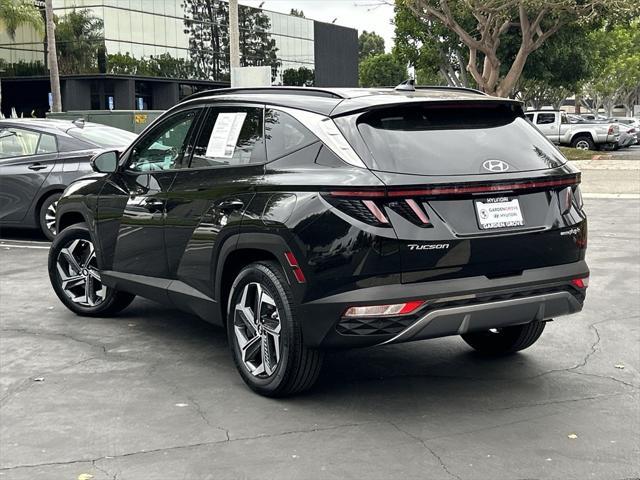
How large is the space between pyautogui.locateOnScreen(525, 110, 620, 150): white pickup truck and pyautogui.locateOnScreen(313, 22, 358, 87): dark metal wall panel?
142ft

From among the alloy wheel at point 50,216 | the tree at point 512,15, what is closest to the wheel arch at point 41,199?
the alloy wheel at point 50,216

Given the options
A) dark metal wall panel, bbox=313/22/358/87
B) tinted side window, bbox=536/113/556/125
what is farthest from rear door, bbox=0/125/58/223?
dark metal wall panel, bbox=313/22/358/87

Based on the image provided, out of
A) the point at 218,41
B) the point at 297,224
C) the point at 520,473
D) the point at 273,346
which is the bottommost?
the point at 520,473

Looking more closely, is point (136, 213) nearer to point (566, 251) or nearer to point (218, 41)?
point (566, 251)

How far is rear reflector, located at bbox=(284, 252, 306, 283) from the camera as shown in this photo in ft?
15.6

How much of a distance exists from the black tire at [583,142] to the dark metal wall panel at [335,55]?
43.9m

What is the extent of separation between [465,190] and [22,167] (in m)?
8.38

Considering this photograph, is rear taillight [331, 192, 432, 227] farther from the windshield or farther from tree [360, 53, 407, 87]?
tree [360, 53, 407, 87]

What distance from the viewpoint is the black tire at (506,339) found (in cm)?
584

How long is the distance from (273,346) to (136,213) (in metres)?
1.79

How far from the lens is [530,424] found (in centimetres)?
476

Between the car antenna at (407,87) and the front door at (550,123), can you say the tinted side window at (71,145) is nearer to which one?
the car antenna at (407,87)

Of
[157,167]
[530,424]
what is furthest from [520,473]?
[157,167]

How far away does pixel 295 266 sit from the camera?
4.77 meters
